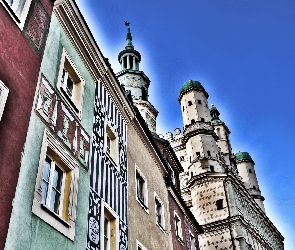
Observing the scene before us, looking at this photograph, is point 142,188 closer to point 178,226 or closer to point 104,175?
point 104,175

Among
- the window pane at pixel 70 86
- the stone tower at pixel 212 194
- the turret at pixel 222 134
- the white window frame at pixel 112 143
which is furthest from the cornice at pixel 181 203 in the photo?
the turret at pixel 222 134

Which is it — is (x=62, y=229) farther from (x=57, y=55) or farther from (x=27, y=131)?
(x=57, y=55)

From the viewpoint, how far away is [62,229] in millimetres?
8539

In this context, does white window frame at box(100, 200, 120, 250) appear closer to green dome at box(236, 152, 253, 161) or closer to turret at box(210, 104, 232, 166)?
turret at box(210, 104, 232, 166)

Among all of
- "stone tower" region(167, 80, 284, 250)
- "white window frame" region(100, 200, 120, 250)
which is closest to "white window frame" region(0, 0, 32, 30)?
"white window frame" region(100, 200, 120, 250)

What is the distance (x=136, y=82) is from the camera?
4281 cm

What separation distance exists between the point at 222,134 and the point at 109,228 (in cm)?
5059

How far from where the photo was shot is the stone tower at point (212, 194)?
3606cm

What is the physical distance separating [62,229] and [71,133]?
273 centimetres

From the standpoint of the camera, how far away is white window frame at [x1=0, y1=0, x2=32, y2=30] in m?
8.66

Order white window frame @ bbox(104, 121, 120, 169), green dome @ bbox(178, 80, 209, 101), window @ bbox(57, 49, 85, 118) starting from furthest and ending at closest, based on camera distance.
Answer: green dome @ bbox(178, 80, 209, 101), white window frame @ bbox(104, 121, 120, 169), window @ bbox(57, 49, 85, 118)

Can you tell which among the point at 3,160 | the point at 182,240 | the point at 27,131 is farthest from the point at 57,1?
the point at 182,240

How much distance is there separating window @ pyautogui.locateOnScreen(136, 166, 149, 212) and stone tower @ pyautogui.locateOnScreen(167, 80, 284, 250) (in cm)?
2182

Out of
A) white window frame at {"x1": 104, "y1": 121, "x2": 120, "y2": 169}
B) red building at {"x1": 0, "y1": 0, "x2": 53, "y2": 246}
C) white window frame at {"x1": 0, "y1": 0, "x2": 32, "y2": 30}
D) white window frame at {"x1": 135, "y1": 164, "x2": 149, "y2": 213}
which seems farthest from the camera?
white window frame at {"x1": 135, "y1": 164, "x2": 149, "y2": 213}
